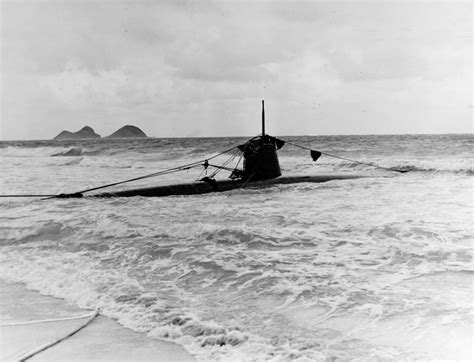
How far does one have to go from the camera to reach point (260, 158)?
15.2 m

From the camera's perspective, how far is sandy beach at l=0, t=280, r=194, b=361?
141 inches

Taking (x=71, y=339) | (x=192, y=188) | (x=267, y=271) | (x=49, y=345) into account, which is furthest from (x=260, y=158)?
(x=49, y=345)

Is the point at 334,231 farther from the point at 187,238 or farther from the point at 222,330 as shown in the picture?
the point at 222,330

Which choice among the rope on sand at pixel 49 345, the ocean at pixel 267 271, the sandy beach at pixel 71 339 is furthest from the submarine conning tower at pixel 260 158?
the rope on sand at pixel 49 345

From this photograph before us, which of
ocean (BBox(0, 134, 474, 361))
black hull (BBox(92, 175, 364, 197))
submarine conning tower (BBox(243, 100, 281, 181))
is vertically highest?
submarine conning tower (BBox(243, 100, 281, 181))

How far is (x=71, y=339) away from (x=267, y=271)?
2598 mm

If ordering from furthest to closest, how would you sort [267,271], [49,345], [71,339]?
[267,271], [71,339], [49,345]

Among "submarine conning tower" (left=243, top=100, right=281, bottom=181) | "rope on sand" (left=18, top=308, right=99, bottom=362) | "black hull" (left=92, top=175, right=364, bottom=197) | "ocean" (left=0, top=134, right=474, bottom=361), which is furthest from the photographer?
"submarine conning tower" (left=243, top=100, right=281, bottom=181)

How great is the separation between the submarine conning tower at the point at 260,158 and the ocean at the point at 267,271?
358cm

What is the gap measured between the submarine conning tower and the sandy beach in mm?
10406

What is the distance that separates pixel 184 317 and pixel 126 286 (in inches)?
51.5

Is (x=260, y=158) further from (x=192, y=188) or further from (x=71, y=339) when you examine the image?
(x=71, y=339)

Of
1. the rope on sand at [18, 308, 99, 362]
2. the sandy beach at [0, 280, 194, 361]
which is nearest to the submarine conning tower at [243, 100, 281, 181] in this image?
the sandy beach at [0, 280, 194, 361]

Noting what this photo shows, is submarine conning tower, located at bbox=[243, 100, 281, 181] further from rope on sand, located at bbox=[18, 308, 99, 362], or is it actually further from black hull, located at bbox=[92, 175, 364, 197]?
rope on sand, located at bbox=[18, 308, 99, 362]
